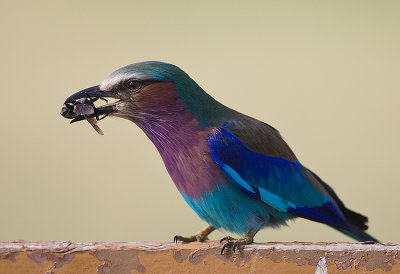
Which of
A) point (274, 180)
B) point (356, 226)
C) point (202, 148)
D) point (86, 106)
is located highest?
point (86, 106)

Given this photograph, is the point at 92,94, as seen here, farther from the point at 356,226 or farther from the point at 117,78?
the point at 356,226

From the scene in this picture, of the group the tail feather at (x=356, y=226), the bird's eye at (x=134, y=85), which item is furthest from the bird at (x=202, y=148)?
the tail feather at (x=356, y=226)

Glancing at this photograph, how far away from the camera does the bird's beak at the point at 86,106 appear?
1.21 m

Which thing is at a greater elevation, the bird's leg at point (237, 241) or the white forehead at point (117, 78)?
the white forehead at point (117, 78)

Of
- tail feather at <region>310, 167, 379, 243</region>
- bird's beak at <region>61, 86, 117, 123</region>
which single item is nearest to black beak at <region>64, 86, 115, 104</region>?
bird's beak at <region>61, 86, 117, 123</region>

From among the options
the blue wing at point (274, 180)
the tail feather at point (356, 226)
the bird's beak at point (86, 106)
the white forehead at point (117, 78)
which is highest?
the white forehead at point (117, 78)

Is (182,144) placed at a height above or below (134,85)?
below

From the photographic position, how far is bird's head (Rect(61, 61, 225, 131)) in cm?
122

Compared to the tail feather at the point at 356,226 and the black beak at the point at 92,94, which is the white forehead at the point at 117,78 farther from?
the tail feather at the point at 356,226

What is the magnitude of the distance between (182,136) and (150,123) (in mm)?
82

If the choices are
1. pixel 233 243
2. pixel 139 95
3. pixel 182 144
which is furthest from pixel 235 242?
pixel 139 95

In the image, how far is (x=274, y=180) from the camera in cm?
131

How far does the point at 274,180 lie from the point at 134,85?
39 cm

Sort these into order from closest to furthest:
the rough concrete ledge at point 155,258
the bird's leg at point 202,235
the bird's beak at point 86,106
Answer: the rough concrete ledge at point 155,258
the bird's beak at point 86,106
the bird's leg at point 202,235
